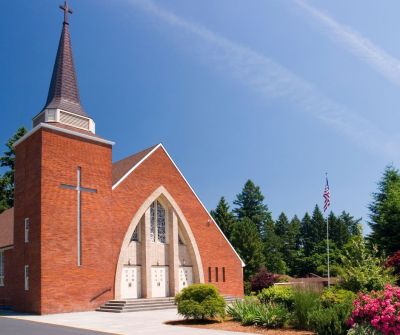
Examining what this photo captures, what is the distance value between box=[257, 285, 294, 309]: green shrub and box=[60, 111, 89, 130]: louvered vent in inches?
605

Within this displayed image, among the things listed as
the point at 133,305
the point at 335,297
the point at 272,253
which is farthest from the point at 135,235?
the point at 272,253

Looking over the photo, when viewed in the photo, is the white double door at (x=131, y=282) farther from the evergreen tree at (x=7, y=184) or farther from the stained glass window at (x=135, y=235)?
the evergreen tree at (x=7, y=184)

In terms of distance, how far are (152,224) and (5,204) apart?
83.6 ft

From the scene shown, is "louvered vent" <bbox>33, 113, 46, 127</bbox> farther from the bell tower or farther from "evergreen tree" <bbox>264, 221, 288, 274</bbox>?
"evergreen tree" <bbox>264, 221, 288, 274</bbox>

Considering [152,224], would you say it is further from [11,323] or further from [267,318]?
[267,318]

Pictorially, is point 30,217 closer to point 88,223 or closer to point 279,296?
point 88,223

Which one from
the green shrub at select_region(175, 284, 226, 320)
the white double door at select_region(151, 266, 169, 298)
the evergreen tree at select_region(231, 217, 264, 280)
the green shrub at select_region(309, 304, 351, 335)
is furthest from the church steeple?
the evergreen tree at select_region(231, 217, 264, 280)

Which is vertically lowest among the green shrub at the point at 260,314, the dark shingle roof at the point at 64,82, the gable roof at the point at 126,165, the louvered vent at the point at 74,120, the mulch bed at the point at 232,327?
the mulch bed at the point at 232,327

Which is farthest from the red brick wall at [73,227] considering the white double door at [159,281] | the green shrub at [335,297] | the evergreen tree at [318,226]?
the evergreen tree at [318,226]

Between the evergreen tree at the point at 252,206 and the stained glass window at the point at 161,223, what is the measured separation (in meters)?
44.4

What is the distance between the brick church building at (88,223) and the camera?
23.8 meters

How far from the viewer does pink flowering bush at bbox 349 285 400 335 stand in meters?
10.3

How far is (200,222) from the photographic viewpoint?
32625 mm

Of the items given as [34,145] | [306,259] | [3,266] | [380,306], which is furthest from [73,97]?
[306,259]
